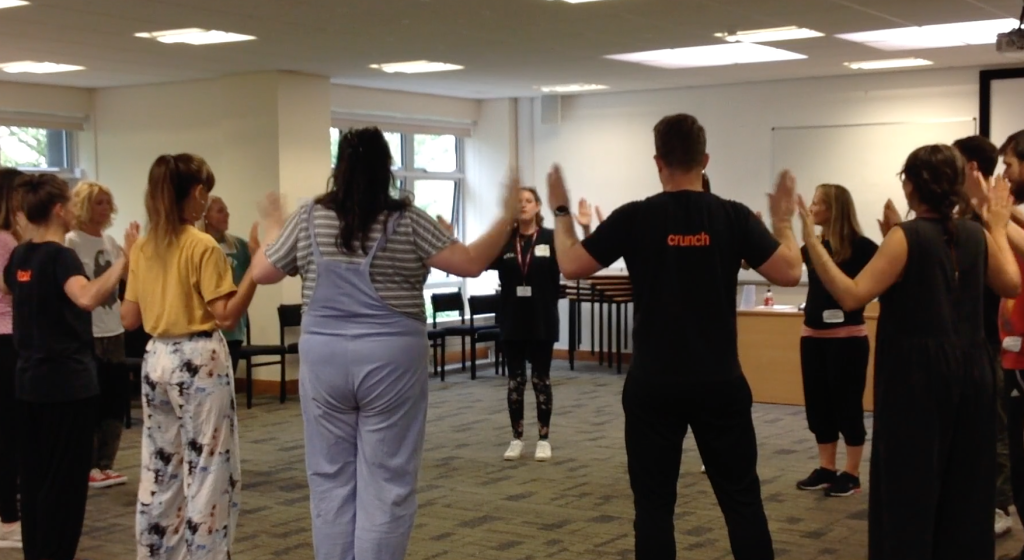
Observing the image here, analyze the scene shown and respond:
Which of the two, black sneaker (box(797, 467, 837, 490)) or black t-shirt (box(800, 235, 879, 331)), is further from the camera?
black sneaker (box(797, 467, 837, 490))

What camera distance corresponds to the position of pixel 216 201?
702 centimetres

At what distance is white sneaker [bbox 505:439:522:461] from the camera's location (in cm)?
684

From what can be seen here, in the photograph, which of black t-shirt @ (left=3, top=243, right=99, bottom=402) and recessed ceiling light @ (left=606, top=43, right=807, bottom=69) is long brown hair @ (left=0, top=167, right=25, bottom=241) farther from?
recessed ceiling light @ (left=606, top=43, right=807, bottom=69)

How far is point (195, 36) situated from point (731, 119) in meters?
5.68

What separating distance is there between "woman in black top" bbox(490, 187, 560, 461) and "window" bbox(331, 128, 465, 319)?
18.9 ft

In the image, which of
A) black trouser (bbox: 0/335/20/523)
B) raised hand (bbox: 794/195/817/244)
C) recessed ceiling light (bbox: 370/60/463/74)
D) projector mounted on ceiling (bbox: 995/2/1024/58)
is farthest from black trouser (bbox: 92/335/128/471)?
projector mounted on ceiling (bbox: 995/2/1024/58)

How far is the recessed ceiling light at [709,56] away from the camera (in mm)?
9234

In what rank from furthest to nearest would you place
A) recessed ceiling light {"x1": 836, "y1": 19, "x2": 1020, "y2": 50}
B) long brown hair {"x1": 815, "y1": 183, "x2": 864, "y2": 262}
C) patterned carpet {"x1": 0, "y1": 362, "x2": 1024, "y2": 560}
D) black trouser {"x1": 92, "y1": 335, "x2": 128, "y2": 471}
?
recessed ceiling light {"x1": 836, "y1": 19, "x2": 1020, "y2": 50} < black trouser {"x1": 92, "y1": 335, "x2": 128, "y2": 471} < long brown hair {"x1": 815, "y1": 183, "x2": 864, "y2": 262} < patterned carpet {"x1": 0, "y1": 362, "x2": 1024, "y2": 560}

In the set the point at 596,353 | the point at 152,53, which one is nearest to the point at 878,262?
the point at 152,53

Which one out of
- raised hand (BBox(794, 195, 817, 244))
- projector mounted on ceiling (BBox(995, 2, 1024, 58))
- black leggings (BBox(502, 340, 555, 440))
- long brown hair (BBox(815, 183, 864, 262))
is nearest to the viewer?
raised hand (BBox(794, 195, 817, 244))

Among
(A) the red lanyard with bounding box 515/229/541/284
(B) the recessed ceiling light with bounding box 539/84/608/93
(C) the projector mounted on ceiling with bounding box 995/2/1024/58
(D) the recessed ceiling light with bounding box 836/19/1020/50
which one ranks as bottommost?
(A) the red lanyard with bounding box 515/229/541/284

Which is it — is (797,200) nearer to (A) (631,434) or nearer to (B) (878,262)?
(B) (878,262)

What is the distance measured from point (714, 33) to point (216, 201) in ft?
12.4

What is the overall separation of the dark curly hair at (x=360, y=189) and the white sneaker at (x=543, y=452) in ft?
12.6
